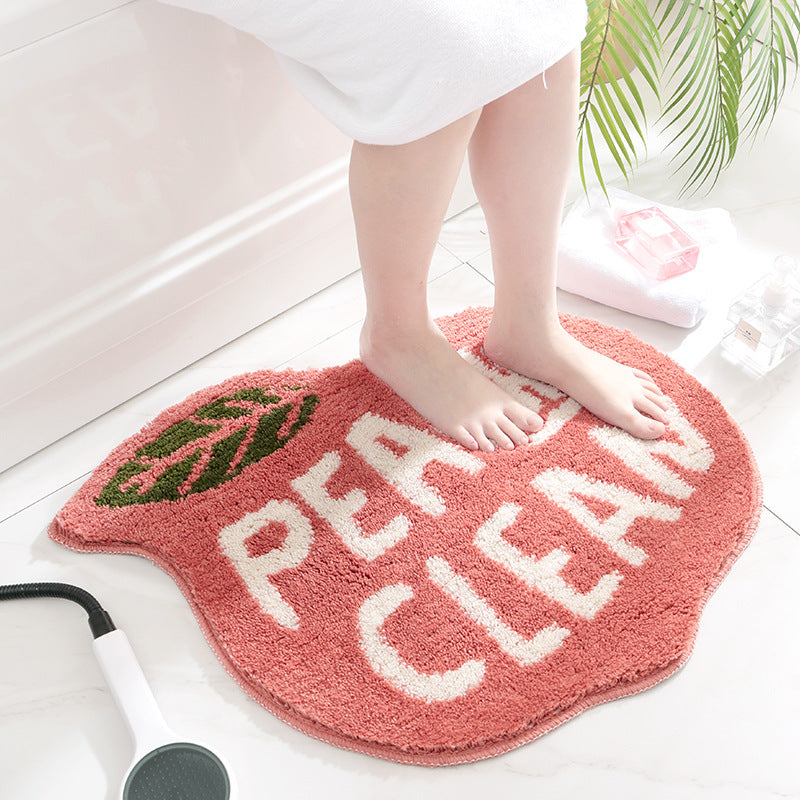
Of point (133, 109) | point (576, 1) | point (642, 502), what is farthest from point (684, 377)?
point (133, 109)

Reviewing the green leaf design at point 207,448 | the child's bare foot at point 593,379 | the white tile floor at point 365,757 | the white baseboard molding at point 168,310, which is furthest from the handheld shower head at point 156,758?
the child's bare foot at point 593,379

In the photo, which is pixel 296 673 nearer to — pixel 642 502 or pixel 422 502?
pixel 422 502

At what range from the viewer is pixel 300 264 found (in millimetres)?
1195

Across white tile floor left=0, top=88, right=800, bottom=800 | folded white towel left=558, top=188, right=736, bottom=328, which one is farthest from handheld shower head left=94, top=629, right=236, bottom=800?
folded white towel left=558, top=188, right=736, bottom=328

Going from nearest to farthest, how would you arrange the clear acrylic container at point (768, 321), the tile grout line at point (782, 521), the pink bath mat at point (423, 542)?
the pink bath mat at point (423, 542) < the tile grout line at point (782, 521) < the clear acrylic container at point (768, 321)

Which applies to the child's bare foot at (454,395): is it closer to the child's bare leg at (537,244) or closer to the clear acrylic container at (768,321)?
the child's bare leg at (537,244)

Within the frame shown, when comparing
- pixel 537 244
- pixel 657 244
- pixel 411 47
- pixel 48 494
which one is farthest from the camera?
pixel 657 244

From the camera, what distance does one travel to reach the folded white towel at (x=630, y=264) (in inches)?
Answer: 44.6

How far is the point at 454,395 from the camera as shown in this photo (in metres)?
1.03

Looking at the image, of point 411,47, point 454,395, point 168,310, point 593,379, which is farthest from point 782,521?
point 168,310

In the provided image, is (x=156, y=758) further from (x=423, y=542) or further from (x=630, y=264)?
(x=630, y=264)

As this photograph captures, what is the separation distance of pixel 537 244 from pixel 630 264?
10.6 inches

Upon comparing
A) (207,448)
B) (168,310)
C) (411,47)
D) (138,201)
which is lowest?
(207,448)

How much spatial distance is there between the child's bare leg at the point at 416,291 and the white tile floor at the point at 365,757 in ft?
0.90
